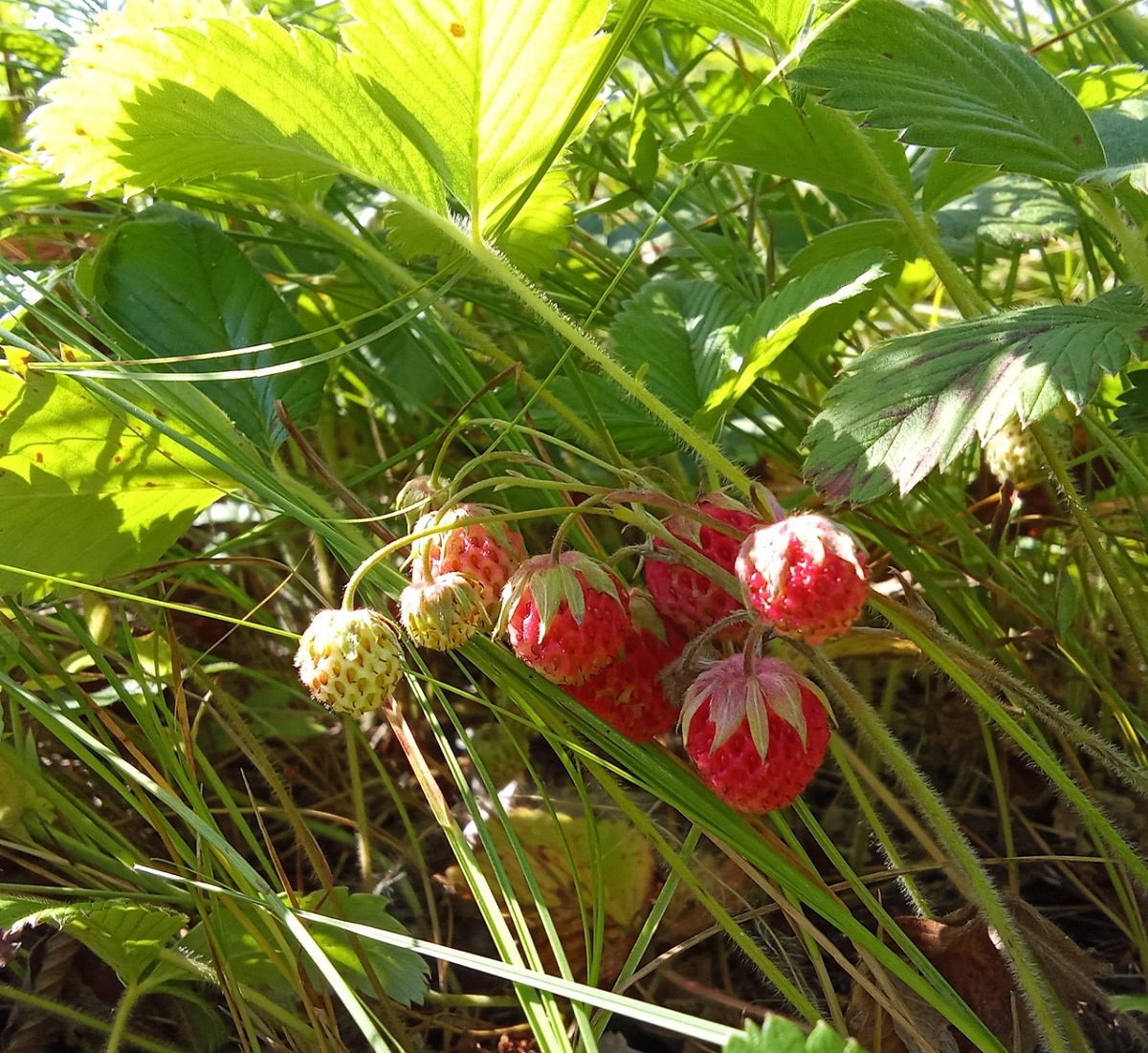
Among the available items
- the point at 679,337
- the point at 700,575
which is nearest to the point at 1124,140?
the point at 679,337

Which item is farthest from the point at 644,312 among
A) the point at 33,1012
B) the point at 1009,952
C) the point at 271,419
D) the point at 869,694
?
the point at 33,1012

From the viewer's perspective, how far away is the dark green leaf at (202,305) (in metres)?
1.14

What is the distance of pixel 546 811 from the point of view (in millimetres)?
1198

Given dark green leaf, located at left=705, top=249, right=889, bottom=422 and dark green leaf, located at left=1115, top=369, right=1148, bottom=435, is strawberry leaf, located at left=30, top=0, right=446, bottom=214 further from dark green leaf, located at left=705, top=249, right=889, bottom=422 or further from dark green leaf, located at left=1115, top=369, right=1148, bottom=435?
dark green leaf, located at left=1115, top=369, right=1148, bottom=435

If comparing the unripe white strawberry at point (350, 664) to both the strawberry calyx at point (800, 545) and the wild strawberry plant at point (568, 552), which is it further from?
the strawberry calyx at point (800, 545)

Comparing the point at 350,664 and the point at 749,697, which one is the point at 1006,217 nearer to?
the point at 749,697

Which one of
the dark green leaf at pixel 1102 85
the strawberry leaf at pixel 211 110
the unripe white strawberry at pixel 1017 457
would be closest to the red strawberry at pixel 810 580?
the strawberry leaf at pixel 211 110

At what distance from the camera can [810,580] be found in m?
0.67

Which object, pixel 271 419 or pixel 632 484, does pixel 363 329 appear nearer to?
pixel 271 419

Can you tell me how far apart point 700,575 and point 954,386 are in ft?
0.82

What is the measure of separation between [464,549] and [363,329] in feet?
2.21

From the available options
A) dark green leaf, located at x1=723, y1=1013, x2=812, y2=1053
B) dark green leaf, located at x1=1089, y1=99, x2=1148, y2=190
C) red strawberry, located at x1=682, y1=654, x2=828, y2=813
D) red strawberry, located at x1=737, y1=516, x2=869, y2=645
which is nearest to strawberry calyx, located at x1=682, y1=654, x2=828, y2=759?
red strawberry, located at x1=682, y1=654, x2=828, y2=813

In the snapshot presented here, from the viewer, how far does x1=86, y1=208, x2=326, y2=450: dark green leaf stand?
1.14m

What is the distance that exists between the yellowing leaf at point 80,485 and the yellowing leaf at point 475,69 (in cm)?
40
